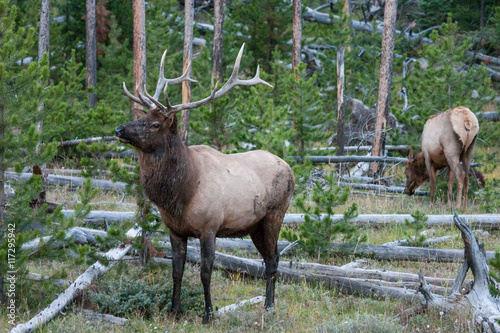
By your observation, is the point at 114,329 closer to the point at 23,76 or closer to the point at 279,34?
the point at 23,76

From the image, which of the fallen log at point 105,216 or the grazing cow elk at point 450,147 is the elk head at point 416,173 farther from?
the fallen log at point 105,216

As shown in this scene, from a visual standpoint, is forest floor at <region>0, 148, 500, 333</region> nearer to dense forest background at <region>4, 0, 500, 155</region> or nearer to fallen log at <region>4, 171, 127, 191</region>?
dense forest background at <region>4, 0, 500, 155</region>

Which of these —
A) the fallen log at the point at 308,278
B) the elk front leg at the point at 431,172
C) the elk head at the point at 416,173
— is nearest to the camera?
the fallen log at the point at 308,278

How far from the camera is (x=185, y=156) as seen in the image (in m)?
5.70

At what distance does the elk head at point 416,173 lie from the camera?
11797mm

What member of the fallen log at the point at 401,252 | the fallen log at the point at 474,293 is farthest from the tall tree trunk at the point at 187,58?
the fallen log at the point at 474,293

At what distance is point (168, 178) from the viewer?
5535 millimetres

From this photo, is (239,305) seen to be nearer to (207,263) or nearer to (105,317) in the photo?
(207,263)

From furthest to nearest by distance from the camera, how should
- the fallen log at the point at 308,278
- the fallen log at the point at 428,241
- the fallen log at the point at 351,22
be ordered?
1. the fallen log at the point at 351,22
2. the fallen log at the point at 428,241
3. the fallen log at the point at 308,278

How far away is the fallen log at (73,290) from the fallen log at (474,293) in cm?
350

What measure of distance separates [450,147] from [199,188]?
680cm

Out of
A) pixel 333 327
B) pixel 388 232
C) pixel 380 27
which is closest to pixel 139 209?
pixel 333 327

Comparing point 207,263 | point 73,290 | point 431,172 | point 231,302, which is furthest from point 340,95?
point 73,290

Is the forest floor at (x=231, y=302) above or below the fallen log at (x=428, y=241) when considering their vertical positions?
below
